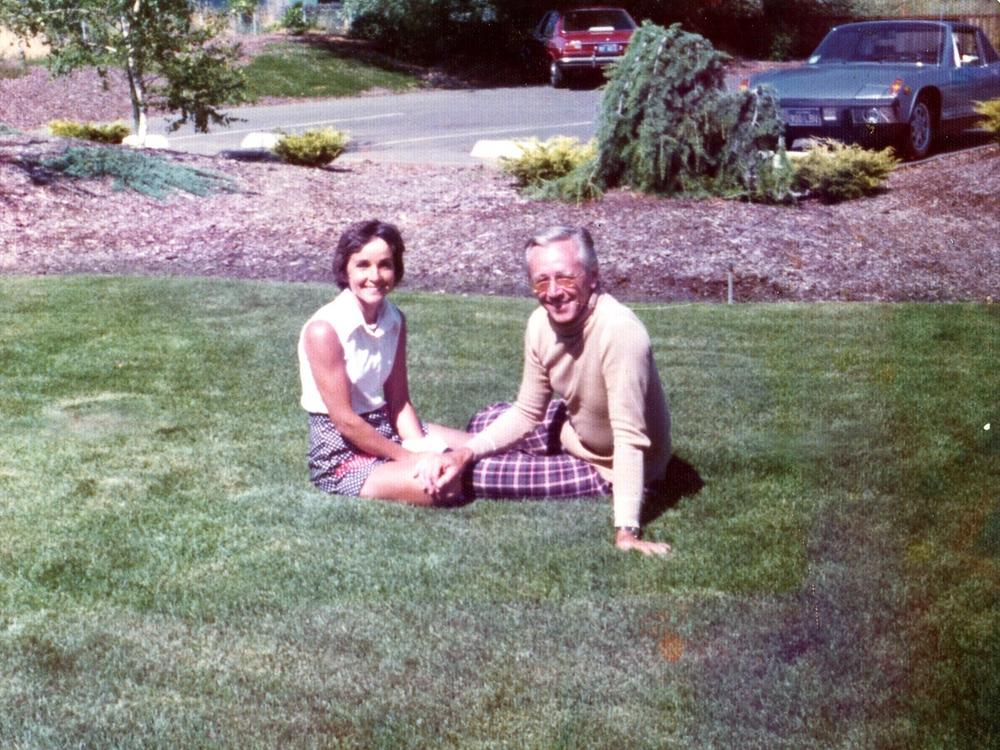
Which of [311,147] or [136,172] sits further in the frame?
[311,147]

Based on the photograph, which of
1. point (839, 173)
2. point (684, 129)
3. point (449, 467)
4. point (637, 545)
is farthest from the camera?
point (839, 173)

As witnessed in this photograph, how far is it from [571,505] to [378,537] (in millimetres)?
777

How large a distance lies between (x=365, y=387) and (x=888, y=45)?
11.1 m

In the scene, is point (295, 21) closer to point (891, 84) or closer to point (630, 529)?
point (891, 84)

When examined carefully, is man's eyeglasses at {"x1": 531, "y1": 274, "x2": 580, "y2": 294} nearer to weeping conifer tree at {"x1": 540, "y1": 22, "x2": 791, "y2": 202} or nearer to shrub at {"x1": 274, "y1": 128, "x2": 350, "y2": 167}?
weeping conifer tree at {"x1": 540, "y1": 22, "x2": 791, "y2": 202}

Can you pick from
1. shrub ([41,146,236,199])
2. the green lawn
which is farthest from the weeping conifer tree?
the green lawn

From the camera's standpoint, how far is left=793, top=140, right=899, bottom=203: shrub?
1178cm

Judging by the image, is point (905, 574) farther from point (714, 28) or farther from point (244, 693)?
point (714, 28)

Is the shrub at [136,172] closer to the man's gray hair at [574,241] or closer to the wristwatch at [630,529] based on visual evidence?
the man's gray hair at [574,241]

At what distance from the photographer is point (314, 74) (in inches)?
1220

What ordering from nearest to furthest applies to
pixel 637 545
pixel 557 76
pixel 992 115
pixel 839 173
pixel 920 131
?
pixel 637 545, pixel 839 173, pixel 992 115, pixel 920 131, pixel 557 76

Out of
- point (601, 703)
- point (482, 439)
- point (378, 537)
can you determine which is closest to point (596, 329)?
Answer: point (482, 439)

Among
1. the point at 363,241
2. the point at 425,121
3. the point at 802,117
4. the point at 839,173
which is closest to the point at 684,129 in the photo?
the point at 839,173

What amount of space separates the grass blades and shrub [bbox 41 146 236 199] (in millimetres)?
15170
